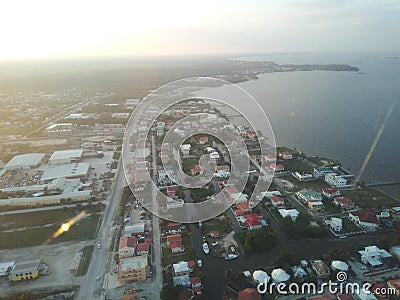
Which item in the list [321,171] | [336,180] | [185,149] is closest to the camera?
[336,180]

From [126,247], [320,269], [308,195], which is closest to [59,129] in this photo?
[126,247]

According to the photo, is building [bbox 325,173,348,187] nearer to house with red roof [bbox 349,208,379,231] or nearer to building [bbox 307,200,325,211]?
building [bbox 307,200,325,211]

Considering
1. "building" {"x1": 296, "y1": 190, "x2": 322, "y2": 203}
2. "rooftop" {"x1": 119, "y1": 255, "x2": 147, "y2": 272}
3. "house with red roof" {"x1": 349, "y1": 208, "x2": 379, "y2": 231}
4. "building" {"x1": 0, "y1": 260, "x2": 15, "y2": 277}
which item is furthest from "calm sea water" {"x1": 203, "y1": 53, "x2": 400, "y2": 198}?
"building" {"x1": 0, "y1": 260, "x2": 15, "y2": 277}

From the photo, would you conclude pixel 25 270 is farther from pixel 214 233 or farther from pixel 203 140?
pixel 203 140

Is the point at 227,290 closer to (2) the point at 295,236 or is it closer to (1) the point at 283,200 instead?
(2) the point at 295,236

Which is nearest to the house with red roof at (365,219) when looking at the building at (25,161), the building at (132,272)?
the building at (132,272)

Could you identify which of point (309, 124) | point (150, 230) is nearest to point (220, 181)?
point (150, 230)
